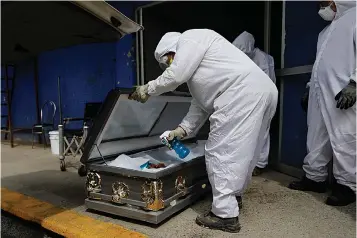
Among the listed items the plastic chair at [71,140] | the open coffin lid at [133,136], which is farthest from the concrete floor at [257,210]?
the open coffin lid at [133,136]

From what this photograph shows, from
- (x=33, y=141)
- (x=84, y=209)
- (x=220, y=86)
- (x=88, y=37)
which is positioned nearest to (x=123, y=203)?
(x=84, y=209)

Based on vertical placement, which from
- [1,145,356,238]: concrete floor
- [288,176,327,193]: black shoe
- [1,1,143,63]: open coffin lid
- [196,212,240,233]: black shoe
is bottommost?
[1,145,356,238]: concrete floor

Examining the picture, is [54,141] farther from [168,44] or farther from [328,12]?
[328,12]

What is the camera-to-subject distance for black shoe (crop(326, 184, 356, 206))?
2.33m

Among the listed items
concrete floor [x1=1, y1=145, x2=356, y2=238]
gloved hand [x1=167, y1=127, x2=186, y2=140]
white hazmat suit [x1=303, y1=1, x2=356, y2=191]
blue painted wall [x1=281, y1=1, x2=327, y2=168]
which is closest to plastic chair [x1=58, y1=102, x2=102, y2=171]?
concrete floor [x1=1, y1=145, x2=356, y2=238]

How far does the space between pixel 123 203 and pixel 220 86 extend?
1059 mm

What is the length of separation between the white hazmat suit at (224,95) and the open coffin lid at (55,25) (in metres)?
0.45

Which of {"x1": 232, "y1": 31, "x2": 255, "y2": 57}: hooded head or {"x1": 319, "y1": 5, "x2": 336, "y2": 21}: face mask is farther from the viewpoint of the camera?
{"x1": 232, "y1": 31, "x2": 255, "y2": 57}: hooded head

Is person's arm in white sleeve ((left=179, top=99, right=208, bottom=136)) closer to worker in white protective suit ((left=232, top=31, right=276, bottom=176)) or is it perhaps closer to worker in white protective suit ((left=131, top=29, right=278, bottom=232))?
worker in white protective suit ((left=131, top=29, right=278, bottom=232))

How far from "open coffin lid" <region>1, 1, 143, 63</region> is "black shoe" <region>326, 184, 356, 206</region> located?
2009 millimetres

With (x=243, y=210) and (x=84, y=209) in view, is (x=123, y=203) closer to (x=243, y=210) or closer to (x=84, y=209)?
(x=84, y=209)

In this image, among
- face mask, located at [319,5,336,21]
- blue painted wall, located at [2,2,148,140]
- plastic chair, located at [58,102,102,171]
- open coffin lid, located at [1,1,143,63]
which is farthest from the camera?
blue painted wall, located at [2,2,148,140]

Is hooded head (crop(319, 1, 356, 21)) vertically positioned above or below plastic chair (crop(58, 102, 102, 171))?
above

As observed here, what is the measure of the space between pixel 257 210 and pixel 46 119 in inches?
200
